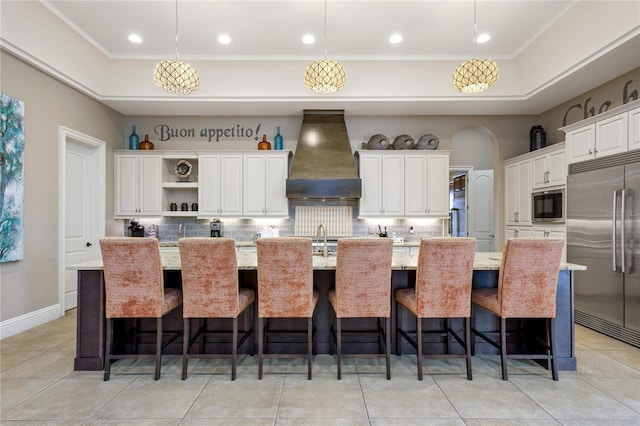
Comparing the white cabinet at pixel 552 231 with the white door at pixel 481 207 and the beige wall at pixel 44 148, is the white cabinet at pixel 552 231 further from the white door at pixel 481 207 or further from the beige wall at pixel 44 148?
the beige wall at pixel 44 148

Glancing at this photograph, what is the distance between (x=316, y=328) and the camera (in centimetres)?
281

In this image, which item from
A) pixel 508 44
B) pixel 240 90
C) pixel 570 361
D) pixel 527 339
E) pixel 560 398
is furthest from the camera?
pixel 240 90

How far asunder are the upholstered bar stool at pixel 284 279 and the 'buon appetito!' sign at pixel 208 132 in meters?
3.60

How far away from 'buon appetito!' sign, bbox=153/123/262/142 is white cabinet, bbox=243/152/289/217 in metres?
0.57

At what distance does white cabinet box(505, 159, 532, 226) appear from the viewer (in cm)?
471

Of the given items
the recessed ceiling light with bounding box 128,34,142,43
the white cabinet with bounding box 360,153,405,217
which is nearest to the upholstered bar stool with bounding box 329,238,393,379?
the white cabinet with bounding box 360,153,405,217

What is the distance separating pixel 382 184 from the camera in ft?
16.8

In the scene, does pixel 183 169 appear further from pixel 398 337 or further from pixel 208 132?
pixel 398 337

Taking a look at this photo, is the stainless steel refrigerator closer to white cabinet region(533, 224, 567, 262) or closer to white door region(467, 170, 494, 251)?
white cabinet region(533, 224, 567, 262)

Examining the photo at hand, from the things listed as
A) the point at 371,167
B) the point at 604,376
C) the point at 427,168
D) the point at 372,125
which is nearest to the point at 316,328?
the point at 604,376

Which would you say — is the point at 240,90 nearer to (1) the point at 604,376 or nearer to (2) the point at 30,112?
(2) the point at 30,112

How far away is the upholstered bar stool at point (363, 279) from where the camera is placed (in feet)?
7.57

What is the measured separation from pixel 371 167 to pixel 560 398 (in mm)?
3663

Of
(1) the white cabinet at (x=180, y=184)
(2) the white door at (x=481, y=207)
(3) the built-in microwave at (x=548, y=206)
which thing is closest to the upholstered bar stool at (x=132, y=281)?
(1) the white cabinet at (x=180, y=184)
